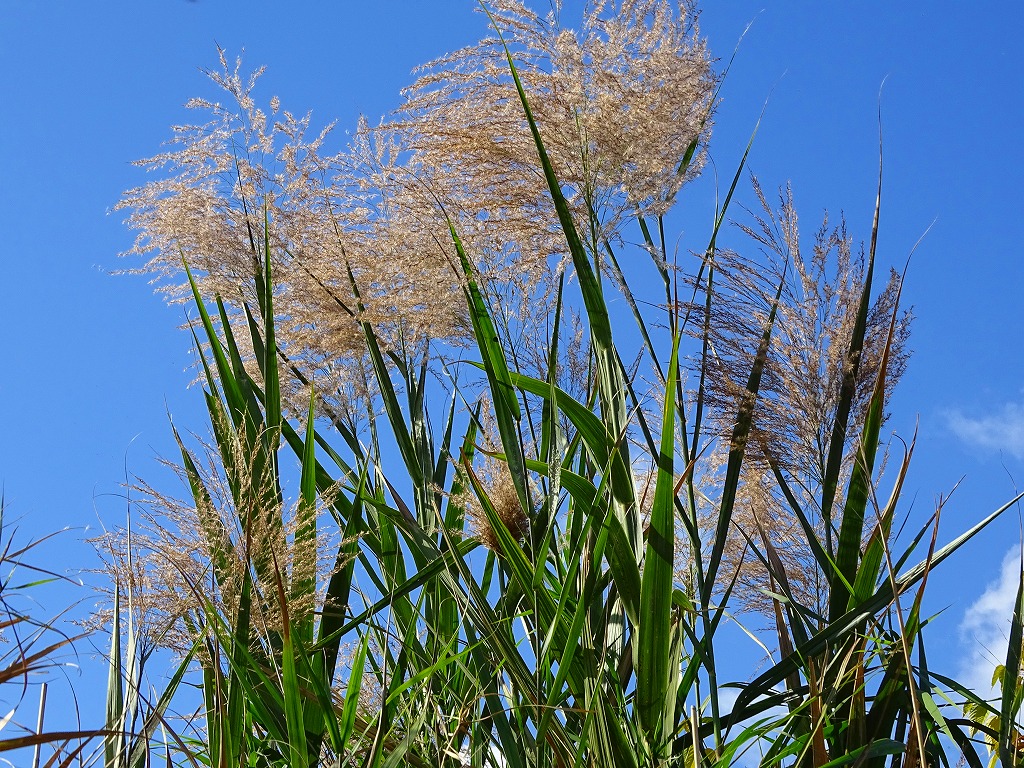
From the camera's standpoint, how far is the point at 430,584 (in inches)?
92.7

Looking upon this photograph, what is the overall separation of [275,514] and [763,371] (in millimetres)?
996

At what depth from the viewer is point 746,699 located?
76.7 inches

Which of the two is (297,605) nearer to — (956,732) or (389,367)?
(389,367)

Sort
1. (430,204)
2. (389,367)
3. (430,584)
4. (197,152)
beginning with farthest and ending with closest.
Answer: (197,152), (389,367), (430,204), (430,584)

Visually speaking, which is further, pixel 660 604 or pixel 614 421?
pixel 614 421

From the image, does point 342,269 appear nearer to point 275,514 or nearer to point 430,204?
point 430,204

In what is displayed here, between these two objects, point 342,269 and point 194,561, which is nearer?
point 194,561

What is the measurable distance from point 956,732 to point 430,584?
1.09 metres

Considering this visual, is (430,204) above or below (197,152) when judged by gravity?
below

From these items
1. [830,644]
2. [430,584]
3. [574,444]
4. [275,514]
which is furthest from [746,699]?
[275,514]

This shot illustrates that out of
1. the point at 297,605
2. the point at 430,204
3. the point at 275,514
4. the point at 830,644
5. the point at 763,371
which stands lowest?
the point at 830,644

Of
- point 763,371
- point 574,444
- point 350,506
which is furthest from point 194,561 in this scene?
point 763,371

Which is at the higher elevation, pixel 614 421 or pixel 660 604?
pixel 614 421

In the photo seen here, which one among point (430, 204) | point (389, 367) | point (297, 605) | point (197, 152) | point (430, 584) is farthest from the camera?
point (197, 152)
